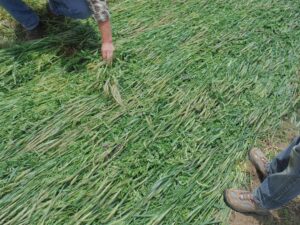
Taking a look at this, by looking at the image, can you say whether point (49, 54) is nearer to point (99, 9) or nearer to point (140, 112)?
point (99, 9)

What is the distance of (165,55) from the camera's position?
2.60 m

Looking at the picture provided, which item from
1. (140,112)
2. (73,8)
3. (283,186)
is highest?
(73,8)

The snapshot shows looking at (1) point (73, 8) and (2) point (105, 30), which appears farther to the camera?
(1) point (73, 8)

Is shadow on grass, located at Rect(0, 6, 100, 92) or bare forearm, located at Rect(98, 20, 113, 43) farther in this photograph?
shadow on grass, located at Rect(0, 6, 100, 92)

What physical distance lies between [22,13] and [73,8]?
405 millimetres

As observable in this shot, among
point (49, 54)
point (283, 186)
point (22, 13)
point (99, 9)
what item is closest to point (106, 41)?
point (99, 9)

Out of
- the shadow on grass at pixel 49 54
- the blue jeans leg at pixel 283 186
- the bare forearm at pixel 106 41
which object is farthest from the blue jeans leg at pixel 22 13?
the blue jeans leg at pixel 283 186

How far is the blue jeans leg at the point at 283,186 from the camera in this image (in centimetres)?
162

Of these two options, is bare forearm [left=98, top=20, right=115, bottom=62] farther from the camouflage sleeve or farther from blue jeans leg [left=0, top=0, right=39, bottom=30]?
blue jeans leg [left=0, top=0, right=39, bottom=30]

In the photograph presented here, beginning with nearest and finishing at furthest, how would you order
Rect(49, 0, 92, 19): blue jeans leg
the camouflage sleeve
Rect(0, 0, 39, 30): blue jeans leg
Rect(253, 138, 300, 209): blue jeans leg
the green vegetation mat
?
Rect(253, 138, 300, 209): blue jeans leg < the green vegetation mat < the camouflage sleeve < Rect(49, 0, 92, 19): blue jeans leg < Rect(0, 0, 39, 30): blue jeans leg

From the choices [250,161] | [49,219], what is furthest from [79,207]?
[250,161]

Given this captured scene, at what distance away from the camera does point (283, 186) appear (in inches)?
67.5

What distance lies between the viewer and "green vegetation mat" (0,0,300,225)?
1.81m

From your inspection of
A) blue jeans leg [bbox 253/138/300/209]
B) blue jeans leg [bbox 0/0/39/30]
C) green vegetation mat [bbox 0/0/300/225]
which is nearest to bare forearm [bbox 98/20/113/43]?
green vegetation mat [bbox 0/0/300/225]
